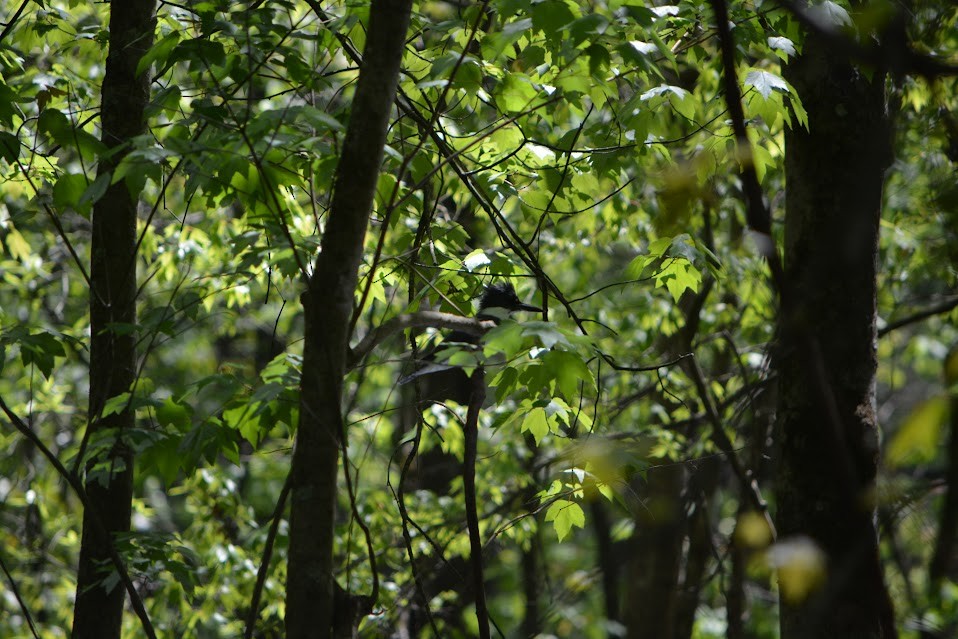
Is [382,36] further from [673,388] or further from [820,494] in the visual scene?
[673,388]

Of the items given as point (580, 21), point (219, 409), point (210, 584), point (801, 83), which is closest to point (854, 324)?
point (801, 83)

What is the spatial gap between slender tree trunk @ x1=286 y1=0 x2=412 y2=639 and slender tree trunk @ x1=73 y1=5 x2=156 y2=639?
125 cm

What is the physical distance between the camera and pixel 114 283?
9.63 ft

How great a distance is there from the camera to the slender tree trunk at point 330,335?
1799mm

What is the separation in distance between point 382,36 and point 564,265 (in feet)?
17.3

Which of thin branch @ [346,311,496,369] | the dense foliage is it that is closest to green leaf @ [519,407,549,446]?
the dense foliage

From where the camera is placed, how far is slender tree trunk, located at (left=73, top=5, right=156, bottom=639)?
2.79 m

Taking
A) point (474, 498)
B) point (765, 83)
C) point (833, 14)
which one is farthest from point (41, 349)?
point (833, 14)

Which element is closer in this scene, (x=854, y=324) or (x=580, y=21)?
(x=580, y=21)

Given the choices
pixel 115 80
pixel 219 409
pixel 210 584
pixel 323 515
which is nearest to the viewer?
pixel 323 515

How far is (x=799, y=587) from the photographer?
1398 mm

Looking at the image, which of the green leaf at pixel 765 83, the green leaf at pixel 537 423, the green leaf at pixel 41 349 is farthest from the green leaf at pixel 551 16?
the green leaf at pixel 41 349

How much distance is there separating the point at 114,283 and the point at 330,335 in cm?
149

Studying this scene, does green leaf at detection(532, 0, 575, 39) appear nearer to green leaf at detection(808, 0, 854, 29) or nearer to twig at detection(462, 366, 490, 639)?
green leaf at detection(808, 0, 854, 29)
